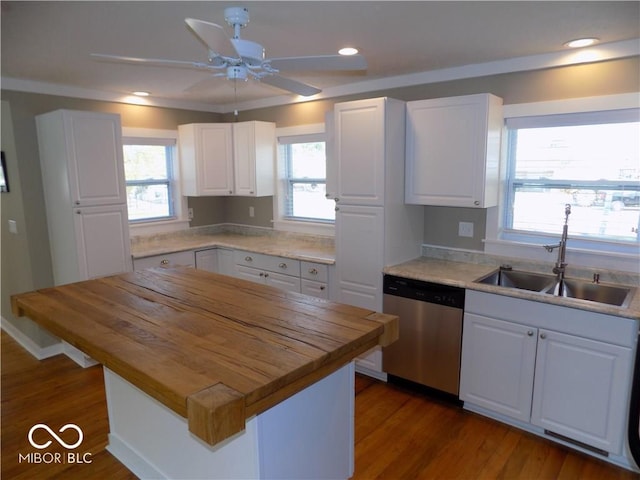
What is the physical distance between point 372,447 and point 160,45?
272 centimetres

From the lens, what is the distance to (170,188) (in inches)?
182

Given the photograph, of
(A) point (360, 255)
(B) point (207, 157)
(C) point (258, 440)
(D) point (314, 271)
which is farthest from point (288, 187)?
(C) point (258, 440)

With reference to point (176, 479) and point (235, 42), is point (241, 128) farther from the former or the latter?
point (176, 479)

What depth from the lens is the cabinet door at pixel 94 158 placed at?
10.9 feet

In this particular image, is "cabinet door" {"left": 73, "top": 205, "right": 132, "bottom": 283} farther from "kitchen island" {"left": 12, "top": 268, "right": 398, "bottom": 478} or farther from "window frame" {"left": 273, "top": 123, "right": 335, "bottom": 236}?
"window frame" {"left": 273, "top": 123, "right": 335, "bottom": 236}

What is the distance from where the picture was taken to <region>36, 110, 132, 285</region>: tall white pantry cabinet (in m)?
3.34

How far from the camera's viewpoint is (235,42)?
1.66 metres

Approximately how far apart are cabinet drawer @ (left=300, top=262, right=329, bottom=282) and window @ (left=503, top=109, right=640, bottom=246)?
144 centimetres

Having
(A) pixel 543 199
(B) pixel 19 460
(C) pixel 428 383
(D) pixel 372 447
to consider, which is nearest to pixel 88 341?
(B) pixel 19 460

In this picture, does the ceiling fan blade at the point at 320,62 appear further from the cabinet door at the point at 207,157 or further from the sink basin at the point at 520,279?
the cabinet door at the point at 207,157

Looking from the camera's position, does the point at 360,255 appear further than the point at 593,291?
Yes

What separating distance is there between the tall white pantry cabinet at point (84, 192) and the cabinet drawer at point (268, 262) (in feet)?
3.32

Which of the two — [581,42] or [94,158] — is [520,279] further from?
[94,158]

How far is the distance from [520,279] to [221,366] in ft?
7.86
